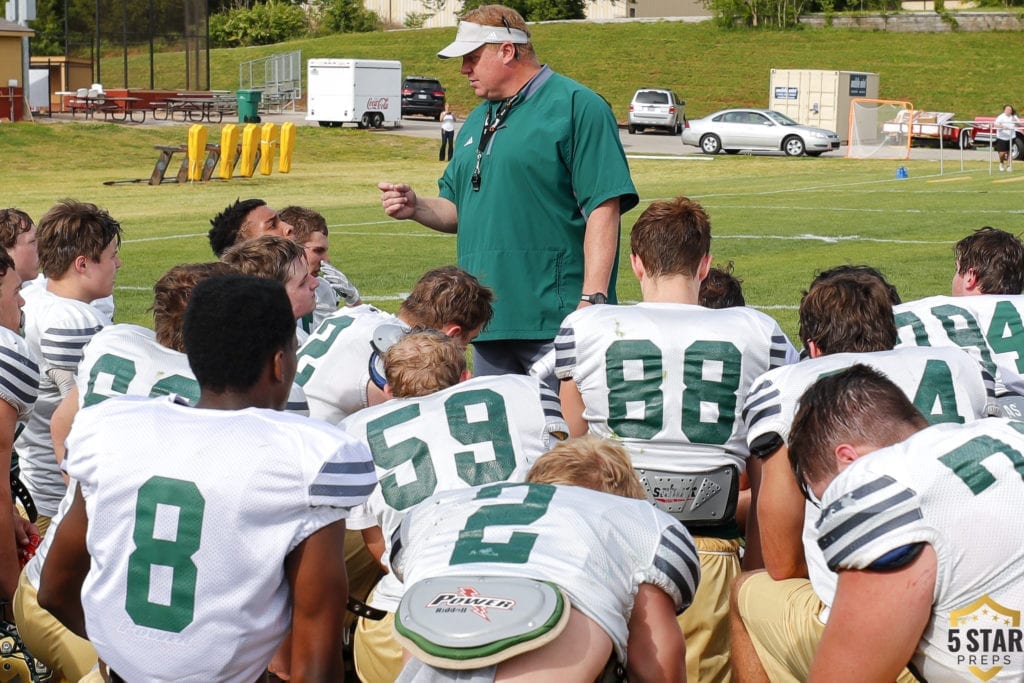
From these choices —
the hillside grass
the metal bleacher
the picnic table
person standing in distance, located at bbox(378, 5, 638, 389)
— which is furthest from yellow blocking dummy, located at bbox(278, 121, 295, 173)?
person standing in distance, located at bbox(378, 5, 638, 389)

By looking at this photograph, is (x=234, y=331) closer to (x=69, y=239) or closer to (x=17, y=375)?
(x=17, y=375)

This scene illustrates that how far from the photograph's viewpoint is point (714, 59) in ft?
201

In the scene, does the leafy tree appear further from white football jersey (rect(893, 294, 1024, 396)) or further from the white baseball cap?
white football jersey (rect(893, 294, 1024, 396))

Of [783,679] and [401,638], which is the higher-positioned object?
[401,638]

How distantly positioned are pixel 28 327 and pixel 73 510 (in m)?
2.58

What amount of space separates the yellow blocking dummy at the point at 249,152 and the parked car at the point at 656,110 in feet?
67.4

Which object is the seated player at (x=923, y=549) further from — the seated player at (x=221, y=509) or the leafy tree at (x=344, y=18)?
the leafy tree at (x=344, y=18)

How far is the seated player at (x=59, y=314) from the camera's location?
5.29 m

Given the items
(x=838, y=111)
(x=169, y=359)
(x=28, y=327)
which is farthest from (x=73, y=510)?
(x=838, y=111)

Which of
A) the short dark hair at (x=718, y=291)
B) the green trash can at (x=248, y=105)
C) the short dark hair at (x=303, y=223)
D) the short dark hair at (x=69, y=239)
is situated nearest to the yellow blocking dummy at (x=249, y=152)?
the green trash can at (x=248, y=105)

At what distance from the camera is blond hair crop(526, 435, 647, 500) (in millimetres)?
3270

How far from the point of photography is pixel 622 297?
479 inches

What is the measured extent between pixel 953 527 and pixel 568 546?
2.71 feet

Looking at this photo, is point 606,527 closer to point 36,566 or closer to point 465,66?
point 36,566
